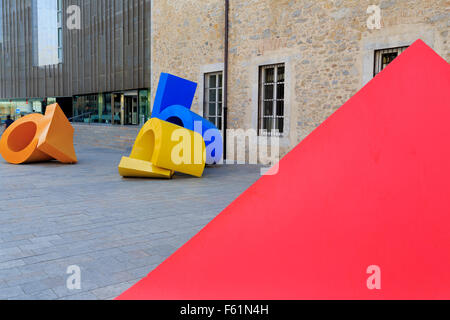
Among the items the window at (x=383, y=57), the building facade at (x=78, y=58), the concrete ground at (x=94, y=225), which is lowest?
the concrete ground at (x=94, y=225)

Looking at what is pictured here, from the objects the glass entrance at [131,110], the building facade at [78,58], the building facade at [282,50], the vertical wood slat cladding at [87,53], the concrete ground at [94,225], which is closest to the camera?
the concrete ground at [94,225]

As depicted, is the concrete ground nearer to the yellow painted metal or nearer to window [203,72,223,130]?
the yellow painted metal

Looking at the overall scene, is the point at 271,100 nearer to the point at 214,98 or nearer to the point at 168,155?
the point at 214,98

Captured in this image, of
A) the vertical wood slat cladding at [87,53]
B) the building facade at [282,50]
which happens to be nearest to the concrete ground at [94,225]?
the building facade at [282,50]

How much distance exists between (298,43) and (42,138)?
636 centimetres

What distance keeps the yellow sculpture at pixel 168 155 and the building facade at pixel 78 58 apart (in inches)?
480

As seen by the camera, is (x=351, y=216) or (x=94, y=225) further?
(x=94, y=225)

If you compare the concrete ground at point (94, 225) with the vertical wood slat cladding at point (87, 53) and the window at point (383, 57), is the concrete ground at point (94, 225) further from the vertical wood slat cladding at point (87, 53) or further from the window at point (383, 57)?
the vertical wood slat cladding at point (87, 53)

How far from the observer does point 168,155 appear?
7.85m

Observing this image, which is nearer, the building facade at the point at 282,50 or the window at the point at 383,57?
the building facade at the point at 282,50

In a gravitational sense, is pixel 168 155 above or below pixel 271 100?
below

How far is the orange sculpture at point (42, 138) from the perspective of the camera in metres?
9.96

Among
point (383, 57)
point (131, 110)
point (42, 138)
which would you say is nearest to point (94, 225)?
point (42, 138)
